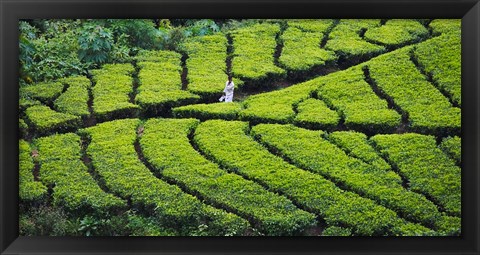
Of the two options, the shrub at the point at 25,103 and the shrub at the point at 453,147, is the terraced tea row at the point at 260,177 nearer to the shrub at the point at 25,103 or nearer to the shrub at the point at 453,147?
the shrub at the point at 453,147

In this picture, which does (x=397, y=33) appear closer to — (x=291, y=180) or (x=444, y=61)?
(x=444, y=61)

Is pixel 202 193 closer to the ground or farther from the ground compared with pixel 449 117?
closer to the ground

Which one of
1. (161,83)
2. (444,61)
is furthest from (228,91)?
(444,61)

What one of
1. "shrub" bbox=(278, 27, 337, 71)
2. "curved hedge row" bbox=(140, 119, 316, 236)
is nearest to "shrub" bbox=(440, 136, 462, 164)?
"curved hedge row" bbox=(140, 119, 316, 236)

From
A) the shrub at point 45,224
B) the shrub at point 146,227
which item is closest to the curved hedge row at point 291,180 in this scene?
the shrub at point 146,227
